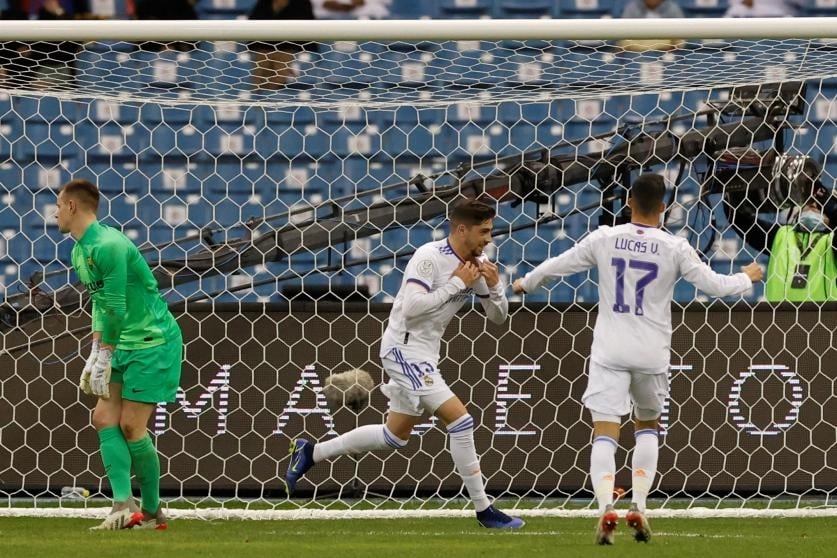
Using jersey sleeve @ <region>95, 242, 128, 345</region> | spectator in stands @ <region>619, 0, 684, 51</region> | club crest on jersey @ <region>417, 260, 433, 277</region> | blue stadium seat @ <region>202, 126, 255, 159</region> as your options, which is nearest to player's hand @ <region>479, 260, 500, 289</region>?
club crest on jersey @ <region>417, 260, 433, 277</region>

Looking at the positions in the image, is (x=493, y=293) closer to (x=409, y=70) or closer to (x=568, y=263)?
(x=568, y=263)

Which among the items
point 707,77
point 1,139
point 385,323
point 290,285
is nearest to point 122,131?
point 1,139

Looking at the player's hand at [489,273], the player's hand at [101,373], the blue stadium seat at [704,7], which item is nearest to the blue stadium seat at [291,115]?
the blue stadium seat at [704,7]

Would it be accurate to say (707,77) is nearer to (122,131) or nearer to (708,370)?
(708,370)

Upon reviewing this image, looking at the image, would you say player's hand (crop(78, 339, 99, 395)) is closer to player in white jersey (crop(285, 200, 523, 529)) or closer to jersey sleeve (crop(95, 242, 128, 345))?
jersey sleeve (crop(95, 242, 128, 345))

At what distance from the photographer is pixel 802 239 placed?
8.16 metres

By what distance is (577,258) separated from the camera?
585 centimetres

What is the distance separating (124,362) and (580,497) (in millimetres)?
2586

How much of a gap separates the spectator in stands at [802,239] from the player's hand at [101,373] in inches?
153

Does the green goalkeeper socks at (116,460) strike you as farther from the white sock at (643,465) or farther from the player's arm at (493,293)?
the white sock at (643,465)

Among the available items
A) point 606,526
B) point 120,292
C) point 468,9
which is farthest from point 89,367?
point 468,9

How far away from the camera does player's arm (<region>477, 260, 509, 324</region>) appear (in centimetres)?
621

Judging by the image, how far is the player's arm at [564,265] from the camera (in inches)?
229

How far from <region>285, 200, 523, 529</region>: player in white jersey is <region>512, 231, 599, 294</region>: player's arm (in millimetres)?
399
